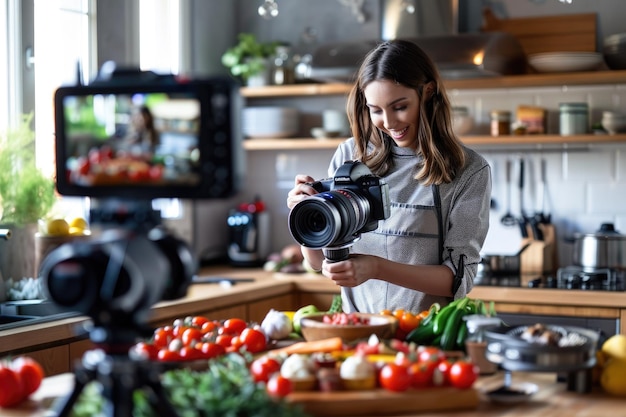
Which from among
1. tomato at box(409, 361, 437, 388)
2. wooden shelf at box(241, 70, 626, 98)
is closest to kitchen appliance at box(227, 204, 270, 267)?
wooden shelf at box(241, 70, 626, 98)

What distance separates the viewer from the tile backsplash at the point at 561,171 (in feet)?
15.3

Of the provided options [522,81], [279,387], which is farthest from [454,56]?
[279,387]

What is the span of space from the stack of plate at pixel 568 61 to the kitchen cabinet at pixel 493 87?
0.12ft

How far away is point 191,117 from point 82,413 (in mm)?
572

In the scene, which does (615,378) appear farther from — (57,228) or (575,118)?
(575,118)

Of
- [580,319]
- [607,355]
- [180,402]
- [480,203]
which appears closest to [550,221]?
[580,319]

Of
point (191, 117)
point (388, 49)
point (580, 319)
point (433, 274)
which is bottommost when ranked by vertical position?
point (580, 319)

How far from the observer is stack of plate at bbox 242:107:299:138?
5.06 meters

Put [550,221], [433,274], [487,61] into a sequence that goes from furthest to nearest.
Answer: [550,221] < [487,61] < [433,274]

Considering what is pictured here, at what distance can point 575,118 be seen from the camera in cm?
451

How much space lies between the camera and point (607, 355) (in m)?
2.16

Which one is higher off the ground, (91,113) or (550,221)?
(91,113)

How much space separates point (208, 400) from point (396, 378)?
1.34 ft

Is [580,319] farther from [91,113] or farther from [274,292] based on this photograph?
[91,113]
